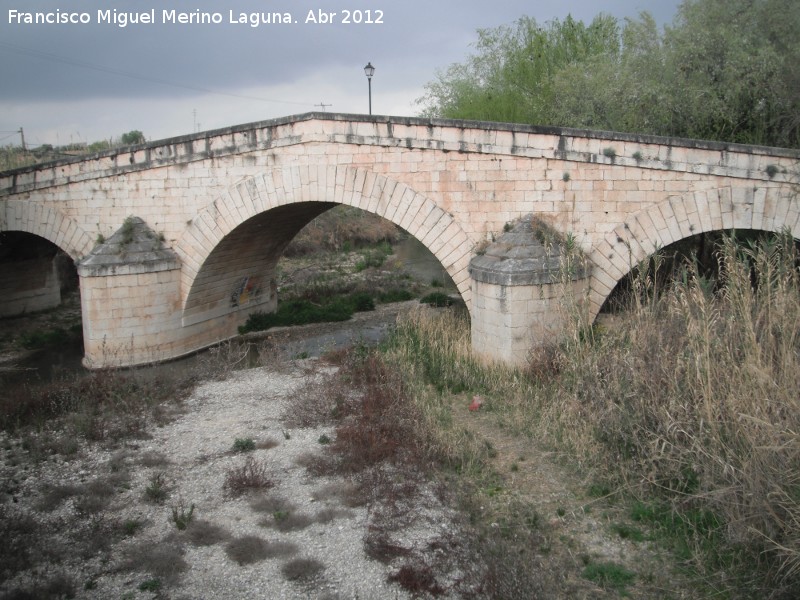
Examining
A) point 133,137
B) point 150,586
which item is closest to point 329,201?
point 150,586

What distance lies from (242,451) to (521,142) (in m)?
5.98

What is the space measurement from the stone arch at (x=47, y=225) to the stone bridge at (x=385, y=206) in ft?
0.11

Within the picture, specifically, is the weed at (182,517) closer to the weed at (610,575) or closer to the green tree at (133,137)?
the weed at (610,575)

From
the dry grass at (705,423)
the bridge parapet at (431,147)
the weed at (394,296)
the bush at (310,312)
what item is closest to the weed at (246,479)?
the dry grass at (705,423)

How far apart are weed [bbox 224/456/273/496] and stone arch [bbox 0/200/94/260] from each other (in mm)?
8161

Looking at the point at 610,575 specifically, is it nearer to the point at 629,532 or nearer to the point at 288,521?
the point at 629,532

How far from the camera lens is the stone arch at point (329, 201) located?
10.8 meters

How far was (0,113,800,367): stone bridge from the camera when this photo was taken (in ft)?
30.4

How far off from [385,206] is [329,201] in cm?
123

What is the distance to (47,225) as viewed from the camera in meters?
13.8

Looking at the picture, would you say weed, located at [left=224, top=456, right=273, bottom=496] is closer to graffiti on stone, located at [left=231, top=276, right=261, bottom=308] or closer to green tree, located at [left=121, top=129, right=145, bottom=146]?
graffiti on stone, located at [left=231, top=276, right=261, bottom=308]

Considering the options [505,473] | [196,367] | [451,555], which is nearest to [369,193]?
[196,367]

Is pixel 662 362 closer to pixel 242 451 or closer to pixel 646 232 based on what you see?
pixel 646 232

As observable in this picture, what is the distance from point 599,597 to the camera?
475cm
